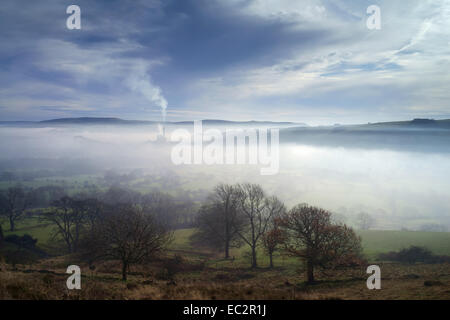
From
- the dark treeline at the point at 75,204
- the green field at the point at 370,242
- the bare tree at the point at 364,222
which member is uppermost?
the dark treeline at the point at 75,204

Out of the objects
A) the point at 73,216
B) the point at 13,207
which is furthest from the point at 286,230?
the point at 13,207

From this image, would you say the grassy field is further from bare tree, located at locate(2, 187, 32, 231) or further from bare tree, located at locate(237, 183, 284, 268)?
bare tree, located at locate(2, 187, 32, 231)

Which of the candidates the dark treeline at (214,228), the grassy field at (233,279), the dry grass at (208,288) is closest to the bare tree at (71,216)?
the dark treeline at (214,228)

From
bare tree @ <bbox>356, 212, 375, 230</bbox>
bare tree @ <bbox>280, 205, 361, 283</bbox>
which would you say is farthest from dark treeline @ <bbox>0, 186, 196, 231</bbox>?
bare tree @ <bbox>356, 212, 375, 230</bbox>

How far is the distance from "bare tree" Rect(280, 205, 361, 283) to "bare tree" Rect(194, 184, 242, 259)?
14.7m

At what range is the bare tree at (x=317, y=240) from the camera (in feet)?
66.4

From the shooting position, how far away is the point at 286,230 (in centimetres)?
2308

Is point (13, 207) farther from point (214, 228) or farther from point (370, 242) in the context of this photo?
point (370, 242)

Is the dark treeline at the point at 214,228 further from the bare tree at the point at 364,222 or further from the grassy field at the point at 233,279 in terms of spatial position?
the bare tree at the point at 364,222

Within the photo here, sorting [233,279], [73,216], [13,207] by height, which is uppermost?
[13,207]

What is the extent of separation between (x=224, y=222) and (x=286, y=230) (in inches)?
633
